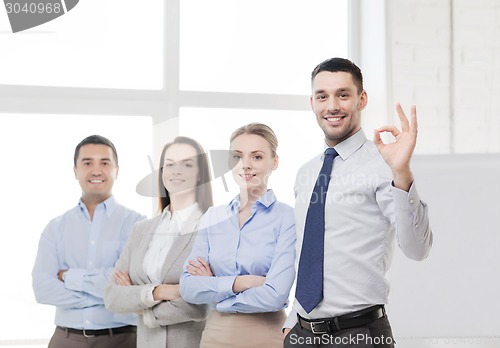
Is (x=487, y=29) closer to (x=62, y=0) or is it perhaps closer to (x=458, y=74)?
(x=458, y=74)

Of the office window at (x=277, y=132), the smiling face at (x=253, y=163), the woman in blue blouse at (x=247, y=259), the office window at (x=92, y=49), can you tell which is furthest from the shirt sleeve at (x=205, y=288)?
the office window at (x=92, y=49)

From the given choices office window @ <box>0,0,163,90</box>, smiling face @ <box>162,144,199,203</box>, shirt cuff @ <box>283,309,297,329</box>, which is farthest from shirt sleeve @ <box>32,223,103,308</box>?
office window @ <box>0,0,163,90</box>

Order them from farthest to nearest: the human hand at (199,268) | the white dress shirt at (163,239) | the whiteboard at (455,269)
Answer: the whiteboard at (455,269), the white dress shirt at (163,239), the human hand at (199,268)

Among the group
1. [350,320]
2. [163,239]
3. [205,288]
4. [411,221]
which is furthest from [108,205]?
[411,221]

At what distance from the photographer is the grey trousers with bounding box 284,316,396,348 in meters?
1.70

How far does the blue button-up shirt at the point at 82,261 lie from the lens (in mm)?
2557

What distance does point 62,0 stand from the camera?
3746 mm

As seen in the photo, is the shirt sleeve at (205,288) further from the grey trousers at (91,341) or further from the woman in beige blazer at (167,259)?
the grey trousers at (91,341)

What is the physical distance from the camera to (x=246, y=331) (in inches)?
82.0

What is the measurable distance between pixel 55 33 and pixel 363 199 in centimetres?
249

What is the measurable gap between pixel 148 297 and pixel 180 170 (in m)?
0.52

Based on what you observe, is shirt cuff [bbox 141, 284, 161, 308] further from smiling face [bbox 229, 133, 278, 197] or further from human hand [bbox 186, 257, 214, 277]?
smiling face [bbox 229, 133, 278, 197]

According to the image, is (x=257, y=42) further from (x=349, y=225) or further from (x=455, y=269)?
(x=349, y=225)

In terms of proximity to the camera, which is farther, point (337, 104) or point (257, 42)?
point (257, 42)
